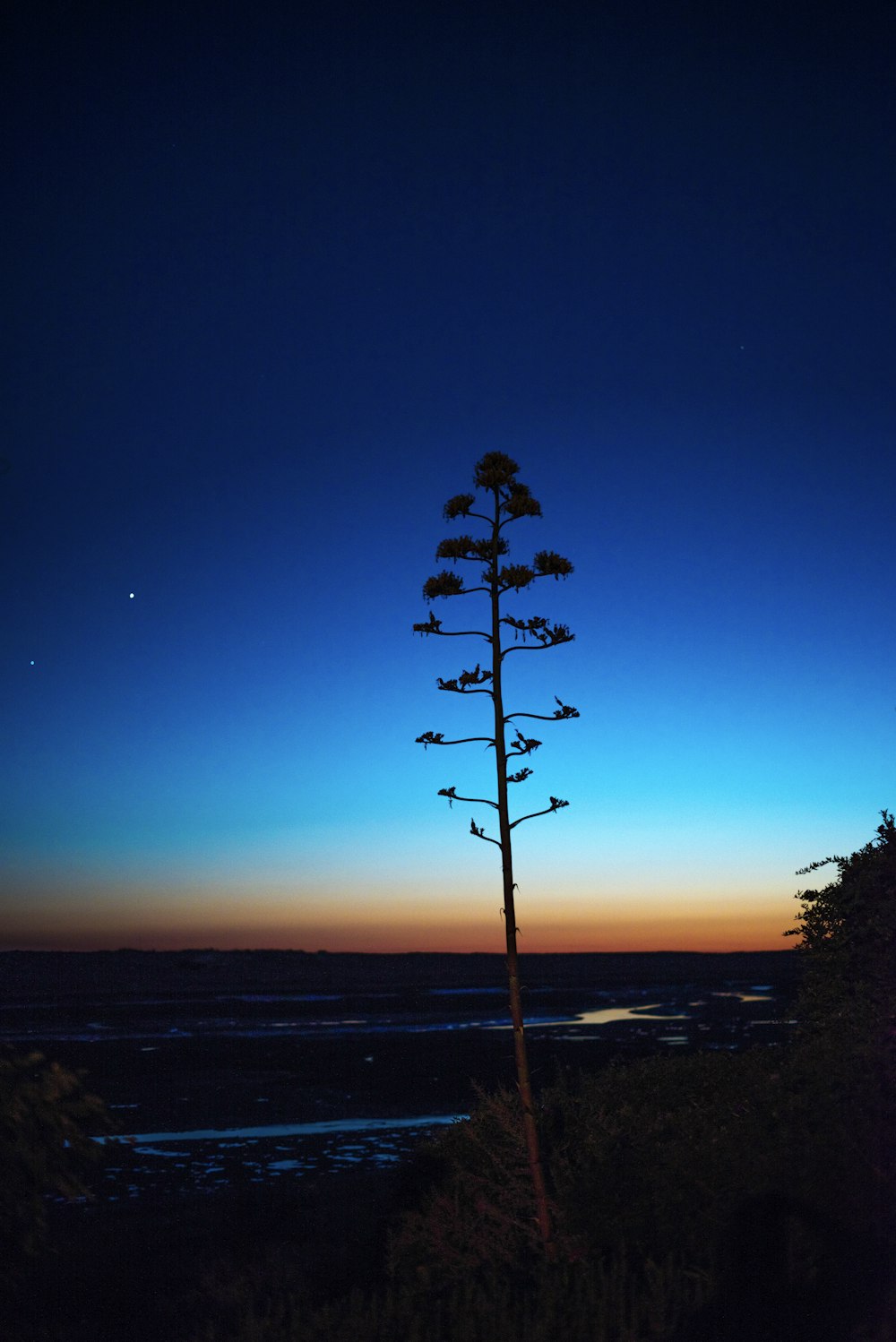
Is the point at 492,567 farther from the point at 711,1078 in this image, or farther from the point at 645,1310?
the point at 711,1078

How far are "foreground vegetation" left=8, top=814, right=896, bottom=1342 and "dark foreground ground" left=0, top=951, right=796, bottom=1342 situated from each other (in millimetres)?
173

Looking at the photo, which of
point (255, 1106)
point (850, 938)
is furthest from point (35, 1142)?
point (255, 1106)

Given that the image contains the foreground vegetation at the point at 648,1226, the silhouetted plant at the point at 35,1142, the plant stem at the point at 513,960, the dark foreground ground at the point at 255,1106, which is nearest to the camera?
the silhouetted plant at the point at 35,1142

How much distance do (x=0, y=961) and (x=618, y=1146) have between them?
157787 mm

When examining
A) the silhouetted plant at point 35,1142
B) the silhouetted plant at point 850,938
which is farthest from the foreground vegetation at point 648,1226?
the silhouetted plant at point 35,1142

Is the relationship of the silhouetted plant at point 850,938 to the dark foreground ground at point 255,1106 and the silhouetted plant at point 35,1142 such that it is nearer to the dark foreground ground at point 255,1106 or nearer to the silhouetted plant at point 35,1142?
the dark foreground ground at point 255,1106

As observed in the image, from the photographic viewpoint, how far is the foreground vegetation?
26.5 feet

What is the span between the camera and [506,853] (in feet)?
31.2

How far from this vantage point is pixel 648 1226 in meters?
9.79

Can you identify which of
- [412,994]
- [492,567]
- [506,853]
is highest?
[492,567]

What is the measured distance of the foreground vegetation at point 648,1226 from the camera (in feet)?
26.5

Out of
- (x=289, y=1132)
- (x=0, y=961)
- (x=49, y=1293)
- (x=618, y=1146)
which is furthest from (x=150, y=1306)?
(x=0, y=961)

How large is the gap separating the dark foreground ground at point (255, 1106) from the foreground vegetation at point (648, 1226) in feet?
0.57

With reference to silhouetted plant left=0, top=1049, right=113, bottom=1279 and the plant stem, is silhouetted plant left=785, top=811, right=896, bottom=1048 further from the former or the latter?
silhouetted plant left=0, top=1049, right=113, bottom=1279
